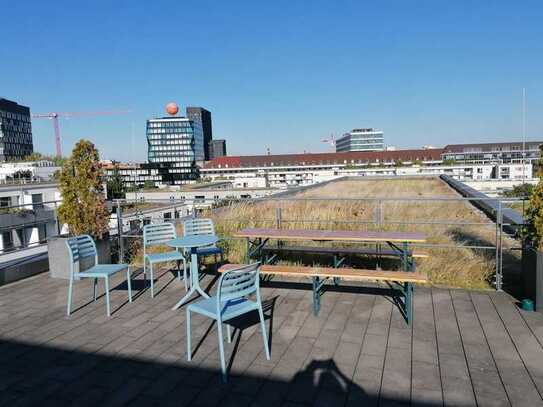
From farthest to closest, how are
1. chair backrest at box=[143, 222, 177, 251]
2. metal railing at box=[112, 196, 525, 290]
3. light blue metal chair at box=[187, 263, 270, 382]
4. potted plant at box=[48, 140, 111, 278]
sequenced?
potted plant at box=[48, 140, 111, 278] < chair backrest at box=[143, 222, 177, 251] < metal railing at box=[112, 196, 525, 290] < light blue metal chair at box=[187, 263, 270, 382]

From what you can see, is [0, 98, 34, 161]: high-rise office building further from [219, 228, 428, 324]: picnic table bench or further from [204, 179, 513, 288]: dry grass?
[219, 228, 428, 324]: picnic table bench

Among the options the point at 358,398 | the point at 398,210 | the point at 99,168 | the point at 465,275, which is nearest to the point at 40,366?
the point at 358,398

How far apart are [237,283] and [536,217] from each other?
3.36 meters

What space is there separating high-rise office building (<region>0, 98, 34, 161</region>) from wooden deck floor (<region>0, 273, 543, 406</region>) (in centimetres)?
10218

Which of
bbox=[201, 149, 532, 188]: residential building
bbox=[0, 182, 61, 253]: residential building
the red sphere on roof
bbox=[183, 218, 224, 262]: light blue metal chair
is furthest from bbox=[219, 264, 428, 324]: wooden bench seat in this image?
Answer: bbox=[201, 149, 532, 188]: residential building

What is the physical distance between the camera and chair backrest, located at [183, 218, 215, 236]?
611 centimetres

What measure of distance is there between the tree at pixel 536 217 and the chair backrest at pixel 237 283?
3109 mm

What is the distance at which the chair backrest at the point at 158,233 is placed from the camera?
5.88 meters

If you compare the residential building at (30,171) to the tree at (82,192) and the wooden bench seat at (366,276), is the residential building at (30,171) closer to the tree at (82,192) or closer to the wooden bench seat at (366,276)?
the tree at (82,192)

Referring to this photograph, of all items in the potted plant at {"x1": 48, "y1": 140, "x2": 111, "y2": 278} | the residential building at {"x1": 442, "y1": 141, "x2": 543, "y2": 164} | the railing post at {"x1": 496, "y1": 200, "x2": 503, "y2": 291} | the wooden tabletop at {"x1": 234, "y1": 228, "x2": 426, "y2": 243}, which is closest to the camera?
the wooden tabletop at {"x1": 234, "y1": 228, "x2": 426, "y2": 243}

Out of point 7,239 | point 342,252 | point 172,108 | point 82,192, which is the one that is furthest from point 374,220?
point 172,108

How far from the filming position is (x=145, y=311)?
4922mm

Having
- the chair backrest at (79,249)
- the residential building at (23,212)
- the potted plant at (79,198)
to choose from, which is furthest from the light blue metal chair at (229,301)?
the residential building at (23,212)

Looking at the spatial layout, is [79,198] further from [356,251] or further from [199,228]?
[356,251]
